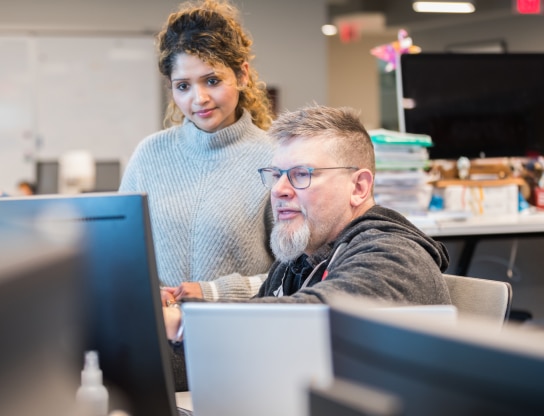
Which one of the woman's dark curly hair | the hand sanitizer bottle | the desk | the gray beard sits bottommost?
the hand sanitizer bottle

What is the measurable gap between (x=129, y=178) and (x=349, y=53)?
9.61 metres

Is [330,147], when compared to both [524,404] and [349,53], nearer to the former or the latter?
[524,404]

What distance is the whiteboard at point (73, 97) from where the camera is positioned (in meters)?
7.25

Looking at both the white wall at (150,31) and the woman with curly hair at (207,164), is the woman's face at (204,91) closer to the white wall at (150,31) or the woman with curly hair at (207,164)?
→ the woman with curly hair at (207,164)

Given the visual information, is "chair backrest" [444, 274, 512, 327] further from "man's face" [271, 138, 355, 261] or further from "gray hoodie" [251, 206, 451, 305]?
"man's face" [271, 138, 355, 261]

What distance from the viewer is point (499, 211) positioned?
3.34 m

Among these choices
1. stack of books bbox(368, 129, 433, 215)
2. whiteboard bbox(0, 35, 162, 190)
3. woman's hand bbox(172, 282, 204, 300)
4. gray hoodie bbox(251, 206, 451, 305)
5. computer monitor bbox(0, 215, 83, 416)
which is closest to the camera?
computer monitor bbox(0, 215, 83, 416)

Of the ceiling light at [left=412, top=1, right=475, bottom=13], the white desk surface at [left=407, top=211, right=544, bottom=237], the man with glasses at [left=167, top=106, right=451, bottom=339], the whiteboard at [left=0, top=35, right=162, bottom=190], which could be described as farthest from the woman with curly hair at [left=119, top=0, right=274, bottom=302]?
the ceiling light at [left=412, top=1, right=475, bottom=13]

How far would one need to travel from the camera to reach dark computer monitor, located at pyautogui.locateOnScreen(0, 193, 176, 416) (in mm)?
917

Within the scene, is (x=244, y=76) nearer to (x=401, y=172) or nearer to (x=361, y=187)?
(x=361, y=187)

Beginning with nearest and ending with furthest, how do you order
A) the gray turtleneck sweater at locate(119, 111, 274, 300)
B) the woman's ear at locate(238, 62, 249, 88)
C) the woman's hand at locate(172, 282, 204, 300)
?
the woman's hand at locate(172, 282, 204, 300) → the gray turtleneck sweater at locate(119, 111, 274, 300) → the woman's ear at locate(238, 62, 249, 88)

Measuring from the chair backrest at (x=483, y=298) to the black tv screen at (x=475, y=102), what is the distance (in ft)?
5.94

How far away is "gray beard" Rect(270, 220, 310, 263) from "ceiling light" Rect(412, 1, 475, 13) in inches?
317

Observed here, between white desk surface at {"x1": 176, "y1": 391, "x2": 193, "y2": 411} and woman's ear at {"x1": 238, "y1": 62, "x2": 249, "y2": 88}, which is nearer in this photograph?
white desk surface at {"x1": 176, "y1": 391, "x2": 193, "y2": 411}
